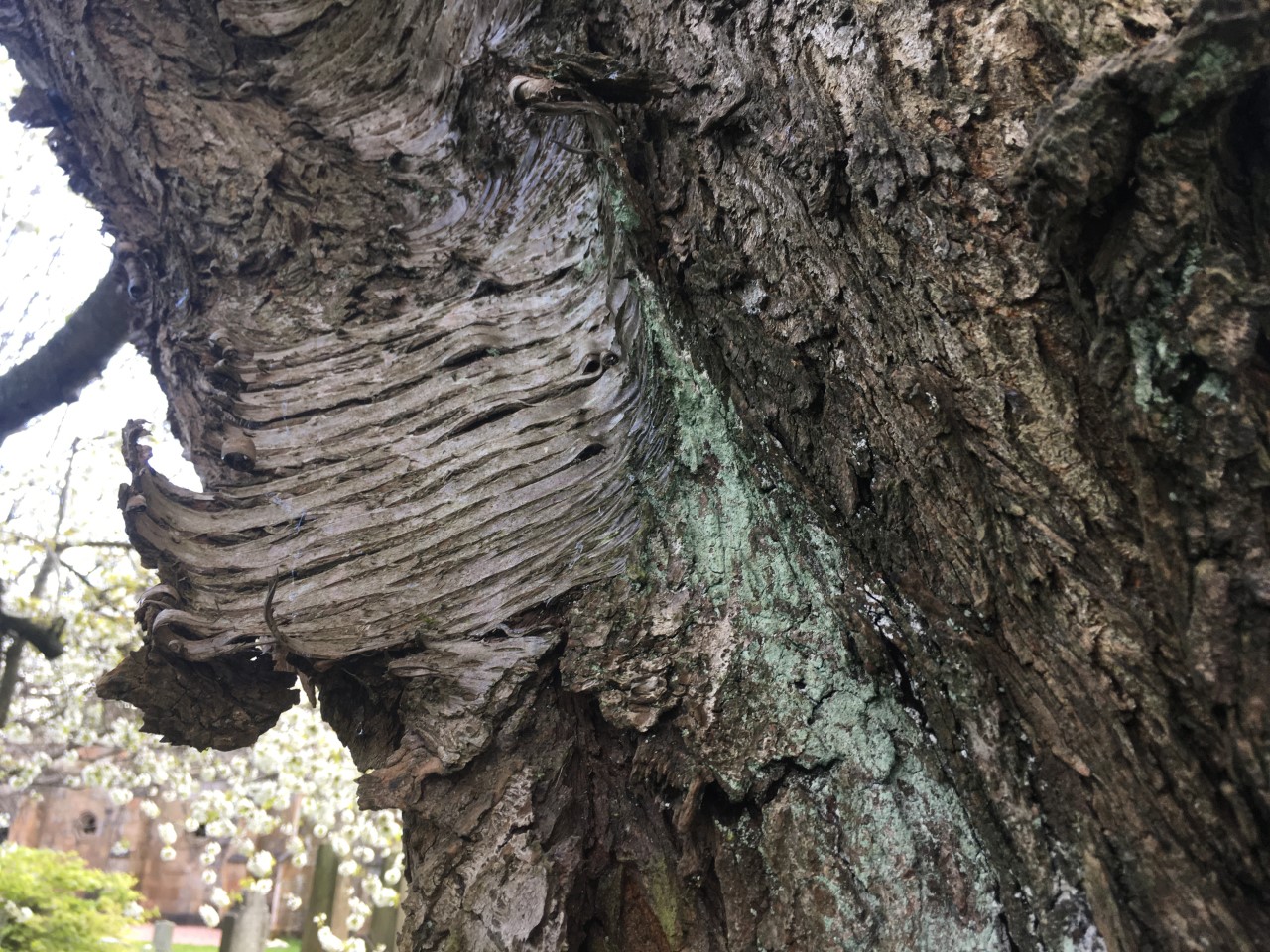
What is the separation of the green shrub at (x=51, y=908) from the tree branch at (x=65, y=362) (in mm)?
4351

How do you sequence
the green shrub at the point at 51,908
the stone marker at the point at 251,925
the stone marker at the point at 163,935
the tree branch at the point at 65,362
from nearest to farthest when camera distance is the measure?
the tree branch at the point at 65,362, the green shrub at the point at 51,908, the stone marker at the point at 251,925, the stone marker at the point at 163,935

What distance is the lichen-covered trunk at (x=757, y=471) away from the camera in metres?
0.89

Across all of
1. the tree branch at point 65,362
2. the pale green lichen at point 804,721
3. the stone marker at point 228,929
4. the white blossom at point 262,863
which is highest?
the tree branch at point 65,362

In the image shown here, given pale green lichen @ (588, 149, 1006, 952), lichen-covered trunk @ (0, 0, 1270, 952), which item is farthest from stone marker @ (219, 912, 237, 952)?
pale green lichen @ (588, 149, 1006, 952)

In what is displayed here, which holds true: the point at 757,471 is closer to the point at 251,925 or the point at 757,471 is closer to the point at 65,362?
the point at 65,362

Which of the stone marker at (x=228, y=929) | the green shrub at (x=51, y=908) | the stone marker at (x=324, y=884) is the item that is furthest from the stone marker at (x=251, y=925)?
the green shrub at (x=51, y=908)

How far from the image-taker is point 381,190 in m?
1.89

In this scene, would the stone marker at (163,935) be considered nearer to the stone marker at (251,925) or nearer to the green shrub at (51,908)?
the stone marker at (251,925)

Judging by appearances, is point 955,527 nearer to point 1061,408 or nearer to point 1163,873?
point 1061,408

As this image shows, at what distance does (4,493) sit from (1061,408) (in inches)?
539

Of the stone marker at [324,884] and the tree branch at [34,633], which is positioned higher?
the tree branch at [34,633]

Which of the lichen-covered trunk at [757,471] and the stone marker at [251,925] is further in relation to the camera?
the stone marker at [251,925]

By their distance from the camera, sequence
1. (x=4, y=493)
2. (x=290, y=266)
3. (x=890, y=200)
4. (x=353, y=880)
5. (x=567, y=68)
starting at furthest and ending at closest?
(x=353, y=880), (x=4, y=493), (x=290, y=266), (x=567, y=68), (x=890, y=200)

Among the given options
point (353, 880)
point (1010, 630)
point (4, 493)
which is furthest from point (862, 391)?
point (353, 880)
